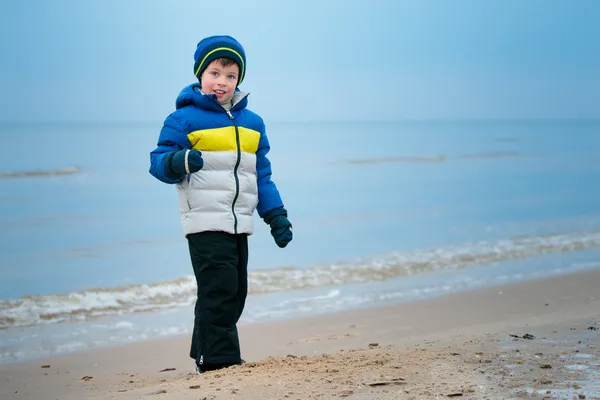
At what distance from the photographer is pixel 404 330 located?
5.88m

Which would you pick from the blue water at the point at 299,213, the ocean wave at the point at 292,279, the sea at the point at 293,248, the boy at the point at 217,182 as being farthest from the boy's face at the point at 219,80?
the blue water at the point at 299,213

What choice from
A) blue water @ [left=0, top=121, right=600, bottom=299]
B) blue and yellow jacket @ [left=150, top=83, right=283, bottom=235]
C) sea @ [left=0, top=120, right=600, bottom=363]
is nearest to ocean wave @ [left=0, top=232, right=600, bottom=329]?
sea @ [left=0, top=120, right=600, bottom=363]

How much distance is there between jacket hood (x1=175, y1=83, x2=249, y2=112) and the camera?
170 inches

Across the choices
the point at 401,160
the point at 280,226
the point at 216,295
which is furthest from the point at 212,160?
the point at 401,160

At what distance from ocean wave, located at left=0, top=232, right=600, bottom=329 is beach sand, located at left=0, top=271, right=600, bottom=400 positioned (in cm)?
135

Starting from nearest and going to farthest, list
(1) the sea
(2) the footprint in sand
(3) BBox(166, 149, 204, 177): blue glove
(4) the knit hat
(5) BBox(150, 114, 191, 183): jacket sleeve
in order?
(3) BBox(166, 149, 204, 177): blue glove < (5) BBox(150, 114, 191, 183): jacket sleeve < (4) the knit hat < (2) the footprint in sand < (1) the sea

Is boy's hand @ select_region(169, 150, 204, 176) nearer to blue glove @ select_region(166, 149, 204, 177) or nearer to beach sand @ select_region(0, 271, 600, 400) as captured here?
blue glove @ select_region(166, 149, 204, 177)

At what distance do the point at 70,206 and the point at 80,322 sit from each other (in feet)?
29.7

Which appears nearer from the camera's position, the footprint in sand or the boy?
the boy

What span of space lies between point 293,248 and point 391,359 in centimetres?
581

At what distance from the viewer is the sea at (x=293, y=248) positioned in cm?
696

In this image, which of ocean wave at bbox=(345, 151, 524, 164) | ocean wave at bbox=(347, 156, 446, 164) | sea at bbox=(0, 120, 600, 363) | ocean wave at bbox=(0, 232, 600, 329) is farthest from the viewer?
ocean wave at bbox=(345, 151, 524, 164)

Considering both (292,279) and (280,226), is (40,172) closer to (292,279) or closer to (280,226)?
(292,279)

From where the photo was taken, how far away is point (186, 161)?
13.3 ft
